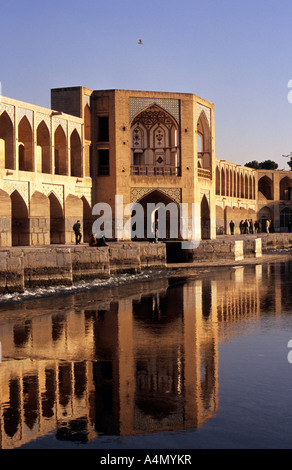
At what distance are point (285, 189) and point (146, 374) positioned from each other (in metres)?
50.6

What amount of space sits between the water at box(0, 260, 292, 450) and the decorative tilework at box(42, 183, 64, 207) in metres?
9.99

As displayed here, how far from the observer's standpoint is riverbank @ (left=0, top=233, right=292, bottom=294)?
14020 millimetres

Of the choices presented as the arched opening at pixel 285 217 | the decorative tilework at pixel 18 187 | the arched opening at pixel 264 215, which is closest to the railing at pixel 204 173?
the decorative tilework at pixel 18 187

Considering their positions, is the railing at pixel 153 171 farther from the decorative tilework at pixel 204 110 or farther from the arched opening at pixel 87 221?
the decorative tilework at pixel 204 110

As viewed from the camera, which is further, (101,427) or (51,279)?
(51,279)

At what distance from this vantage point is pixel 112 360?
7.45m

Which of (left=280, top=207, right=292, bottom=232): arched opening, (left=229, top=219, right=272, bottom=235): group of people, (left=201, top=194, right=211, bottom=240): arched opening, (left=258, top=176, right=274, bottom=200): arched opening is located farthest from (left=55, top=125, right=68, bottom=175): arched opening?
(left=280, top=207, right=292, bottom=232): arched opening

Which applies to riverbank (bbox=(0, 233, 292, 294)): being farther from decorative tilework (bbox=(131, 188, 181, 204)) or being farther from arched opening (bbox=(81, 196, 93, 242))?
arched opening (bbox=(81, 196, 93, 242))

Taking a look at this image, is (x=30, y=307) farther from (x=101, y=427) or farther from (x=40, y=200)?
(x=40, y=200)

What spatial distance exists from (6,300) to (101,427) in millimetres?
8530

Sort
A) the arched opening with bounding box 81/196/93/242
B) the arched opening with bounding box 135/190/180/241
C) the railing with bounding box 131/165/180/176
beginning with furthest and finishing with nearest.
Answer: the arched opening with bounding box 135/190/180/241 → the railing with bounding box 131/165/180/176 → the arched opening with bounding box 81/196/93/242

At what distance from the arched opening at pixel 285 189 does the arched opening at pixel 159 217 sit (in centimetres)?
2702

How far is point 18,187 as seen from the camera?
69.9ft
